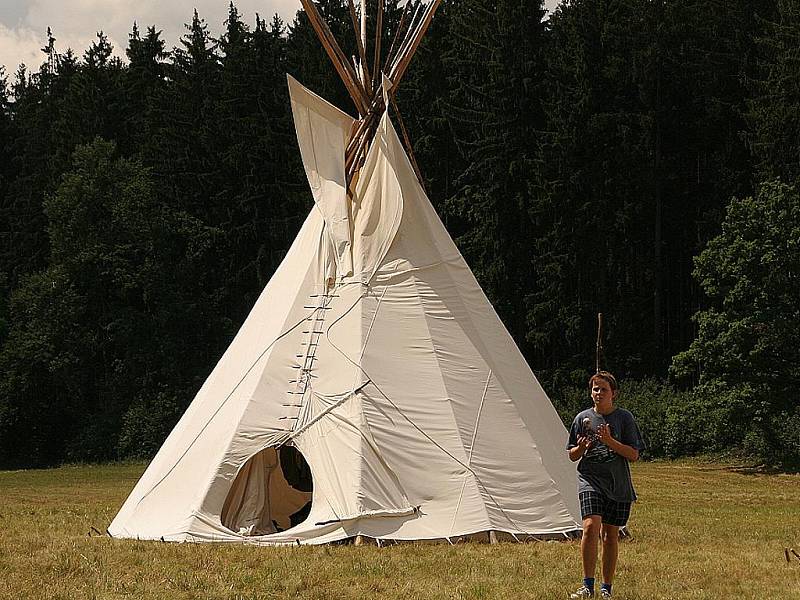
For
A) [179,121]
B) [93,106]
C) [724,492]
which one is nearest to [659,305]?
[724,492]

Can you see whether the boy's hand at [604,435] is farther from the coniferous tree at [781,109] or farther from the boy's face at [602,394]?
the coniferous tree at [781,109]

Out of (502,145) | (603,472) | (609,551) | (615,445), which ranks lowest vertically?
(609,551)

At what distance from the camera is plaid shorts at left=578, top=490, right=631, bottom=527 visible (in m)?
6.94

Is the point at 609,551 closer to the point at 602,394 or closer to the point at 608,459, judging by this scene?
the point at 608,459

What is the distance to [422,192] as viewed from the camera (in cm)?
1116

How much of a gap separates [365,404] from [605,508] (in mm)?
3375

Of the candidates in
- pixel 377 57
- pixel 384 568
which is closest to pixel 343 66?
pixel 377 57

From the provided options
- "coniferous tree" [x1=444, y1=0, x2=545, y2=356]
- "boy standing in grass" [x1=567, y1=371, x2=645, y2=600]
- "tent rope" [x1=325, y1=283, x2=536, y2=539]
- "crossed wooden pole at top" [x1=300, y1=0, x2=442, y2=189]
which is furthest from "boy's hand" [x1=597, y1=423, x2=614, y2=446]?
"coniferous tree" [x1=444, y1=0, x2=545, y2=356]

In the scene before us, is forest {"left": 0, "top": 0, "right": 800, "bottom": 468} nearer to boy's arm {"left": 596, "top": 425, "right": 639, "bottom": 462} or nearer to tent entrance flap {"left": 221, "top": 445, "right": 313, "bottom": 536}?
tent entrance flap {"left": 221, "top": 445, "right": 313, "bottom": 536}

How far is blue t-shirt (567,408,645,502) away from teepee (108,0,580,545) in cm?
257

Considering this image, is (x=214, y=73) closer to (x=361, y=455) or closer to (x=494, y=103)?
(x=494, y=103)

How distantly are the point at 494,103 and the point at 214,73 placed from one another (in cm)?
993

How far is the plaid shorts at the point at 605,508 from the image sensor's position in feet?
22.8

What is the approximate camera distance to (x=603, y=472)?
700cm
